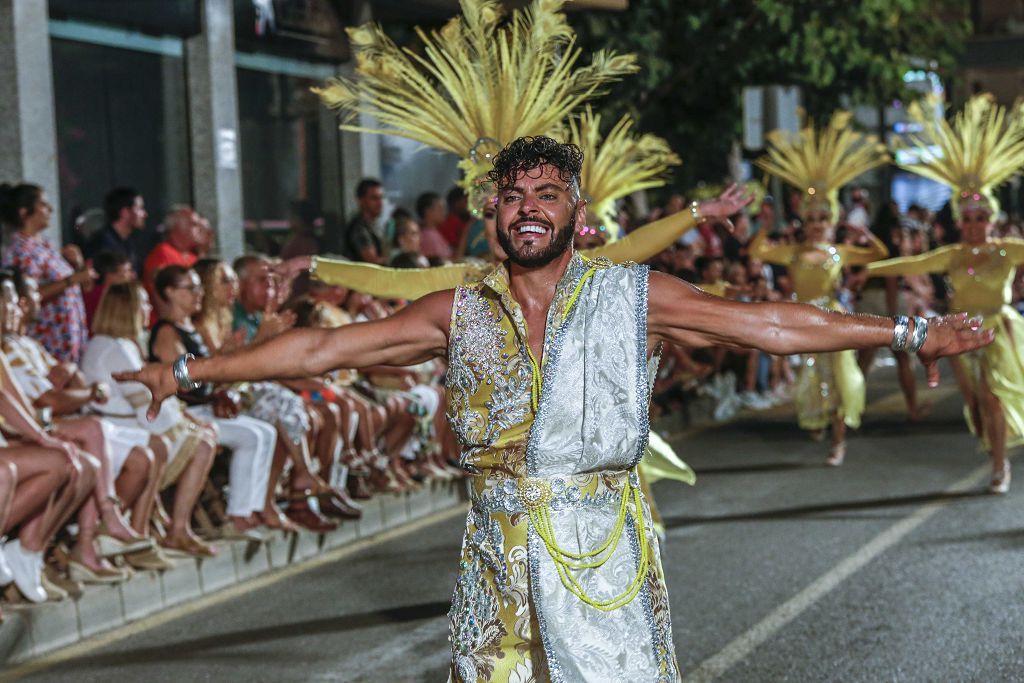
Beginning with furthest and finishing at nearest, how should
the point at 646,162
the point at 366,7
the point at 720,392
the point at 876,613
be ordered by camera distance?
the point at 366,7 < the point at 720,392 < the point at 646,162 < the point at 876,613

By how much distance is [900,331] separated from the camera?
3977mm

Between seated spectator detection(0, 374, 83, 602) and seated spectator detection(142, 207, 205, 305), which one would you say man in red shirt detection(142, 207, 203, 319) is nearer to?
seated spectator detection(142, 207, 205, 305)

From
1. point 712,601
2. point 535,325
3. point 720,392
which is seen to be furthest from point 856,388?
point 535,325

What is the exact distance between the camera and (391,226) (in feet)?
42.3

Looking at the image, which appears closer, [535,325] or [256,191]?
[535,325]

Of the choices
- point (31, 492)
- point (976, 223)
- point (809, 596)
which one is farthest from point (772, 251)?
point (31, 492)

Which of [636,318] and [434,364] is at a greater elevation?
[636,318]

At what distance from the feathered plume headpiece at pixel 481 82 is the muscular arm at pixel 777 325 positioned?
1957mm

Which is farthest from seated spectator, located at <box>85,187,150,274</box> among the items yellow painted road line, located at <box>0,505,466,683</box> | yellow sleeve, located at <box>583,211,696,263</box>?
yellow sleeve, located at <box>583,211,696,263</box>

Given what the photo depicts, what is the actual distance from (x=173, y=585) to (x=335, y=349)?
412 centimetres

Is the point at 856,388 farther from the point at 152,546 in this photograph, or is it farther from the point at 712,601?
the point at 152,546

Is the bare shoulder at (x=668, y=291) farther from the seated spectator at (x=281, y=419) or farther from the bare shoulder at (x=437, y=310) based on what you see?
the seated spectator at (x=281, y=419)

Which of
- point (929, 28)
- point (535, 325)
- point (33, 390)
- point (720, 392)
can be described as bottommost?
point (720, 392)

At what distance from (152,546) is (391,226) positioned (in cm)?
545
